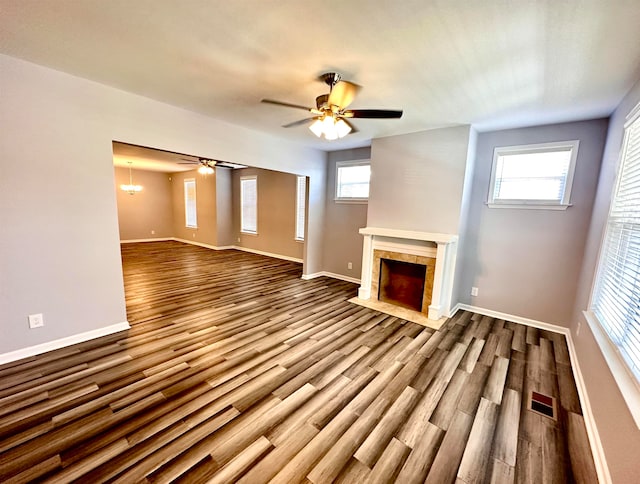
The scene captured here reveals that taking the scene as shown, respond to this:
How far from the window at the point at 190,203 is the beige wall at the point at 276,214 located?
2.07 meters

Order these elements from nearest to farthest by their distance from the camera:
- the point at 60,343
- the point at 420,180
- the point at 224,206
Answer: the point at 60,343
the point at 420,180
the point at 224,206

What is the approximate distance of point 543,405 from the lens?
2111 mm

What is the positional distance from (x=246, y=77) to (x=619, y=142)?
3529mm

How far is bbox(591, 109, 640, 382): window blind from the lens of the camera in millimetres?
1616

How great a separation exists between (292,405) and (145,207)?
9771mm

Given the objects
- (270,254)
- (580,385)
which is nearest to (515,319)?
(580,385)

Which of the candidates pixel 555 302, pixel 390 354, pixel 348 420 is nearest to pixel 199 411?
pixel 348 420

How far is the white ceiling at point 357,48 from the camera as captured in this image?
1530mm

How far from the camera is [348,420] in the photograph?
1.88 m

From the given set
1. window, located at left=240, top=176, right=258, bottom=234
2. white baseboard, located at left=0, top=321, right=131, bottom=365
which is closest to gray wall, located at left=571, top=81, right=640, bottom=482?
white baseboard, located at left=0, top=321, right=131, bottom=365

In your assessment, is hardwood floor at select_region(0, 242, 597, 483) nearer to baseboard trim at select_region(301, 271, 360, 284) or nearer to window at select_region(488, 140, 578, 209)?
window at select_region(488, 140, 578, 209)

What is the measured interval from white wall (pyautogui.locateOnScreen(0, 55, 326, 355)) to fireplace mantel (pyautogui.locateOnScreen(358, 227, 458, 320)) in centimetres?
322

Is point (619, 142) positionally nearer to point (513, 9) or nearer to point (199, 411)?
point (513, 9)

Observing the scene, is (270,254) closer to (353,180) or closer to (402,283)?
(353,180)
